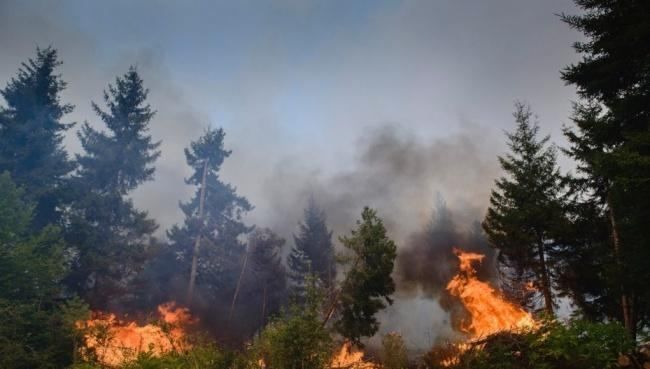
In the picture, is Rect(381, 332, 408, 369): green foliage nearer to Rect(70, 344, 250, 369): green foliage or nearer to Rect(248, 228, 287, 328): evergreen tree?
Rect(70, 344, 250, 369): green foliage

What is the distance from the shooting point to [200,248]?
4069cm

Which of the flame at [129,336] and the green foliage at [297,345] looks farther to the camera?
the flame at [129,336]

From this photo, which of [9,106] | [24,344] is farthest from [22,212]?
[9,106]

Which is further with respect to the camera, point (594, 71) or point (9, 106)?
point (9, 106)

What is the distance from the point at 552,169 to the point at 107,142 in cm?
3441

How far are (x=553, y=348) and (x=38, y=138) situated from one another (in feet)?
107

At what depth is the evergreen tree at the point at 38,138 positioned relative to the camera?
25.8 metres

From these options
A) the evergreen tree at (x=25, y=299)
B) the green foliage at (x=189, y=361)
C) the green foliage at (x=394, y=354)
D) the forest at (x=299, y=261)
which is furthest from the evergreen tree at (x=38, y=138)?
the green foliage at (x=394, y=354)

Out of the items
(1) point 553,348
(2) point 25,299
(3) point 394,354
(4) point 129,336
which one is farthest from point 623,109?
(4) point 129,336

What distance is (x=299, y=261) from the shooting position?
49562 millimetres

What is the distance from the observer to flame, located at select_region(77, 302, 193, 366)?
1254cm

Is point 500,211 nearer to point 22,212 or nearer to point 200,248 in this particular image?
point 22,212

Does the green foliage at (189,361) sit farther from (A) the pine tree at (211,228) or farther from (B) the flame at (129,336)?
(A) the pine tree at (211,228)

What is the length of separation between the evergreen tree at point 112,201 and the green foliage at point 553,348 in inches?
1005
